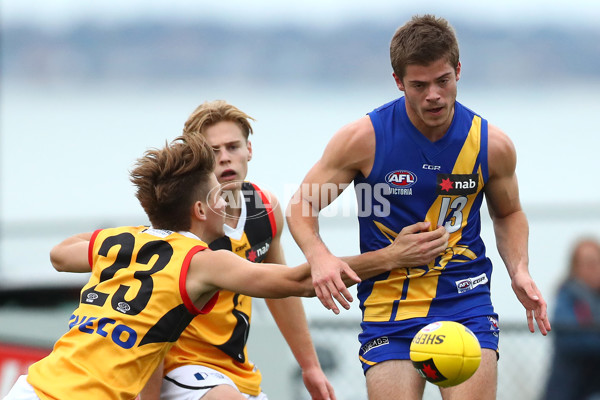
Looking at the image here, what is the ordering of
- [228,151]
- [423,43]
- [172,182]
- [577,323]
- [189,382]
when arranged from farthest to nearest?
[577,323] < [228,151] < [189,382] < [172,182] < [423,43]

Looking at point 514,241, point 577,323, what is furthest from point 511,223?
point 577,323

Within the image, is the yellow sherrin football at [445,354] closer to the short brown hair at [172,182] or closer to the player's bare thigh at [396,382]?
the player's bare thigh at [396,382]

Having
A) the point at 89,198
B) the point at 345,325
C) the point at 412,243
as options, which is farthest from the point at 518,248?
the point at 89,198

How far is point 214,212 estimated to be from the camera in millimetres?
4734

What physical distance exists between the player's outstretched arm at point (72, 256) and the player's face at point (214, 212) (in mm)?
651

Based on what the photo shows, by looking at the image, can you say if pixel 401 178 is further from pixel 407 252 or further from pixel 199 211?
pixel 199 211

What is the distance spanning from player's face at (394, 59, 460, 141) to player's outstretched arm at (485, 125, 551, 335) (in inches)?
14.2

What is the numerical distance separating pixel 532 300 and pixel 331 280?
3.77 feet

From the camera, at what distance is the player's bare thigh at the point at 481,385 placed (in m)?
4.52

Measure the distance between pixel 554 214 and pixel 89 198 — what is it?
15595 millimetres

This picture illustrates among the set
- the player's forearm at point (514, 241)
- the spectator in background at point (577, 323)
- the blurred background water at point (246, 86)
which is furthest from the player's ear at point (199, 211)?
the blurred background water at point (246, 86)

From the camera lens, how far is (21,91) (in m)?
44.7

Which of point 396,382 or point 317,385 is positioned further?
point 317,385

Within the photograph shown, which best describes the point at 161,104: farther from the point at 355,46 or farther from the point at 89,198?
the point at 89,198
